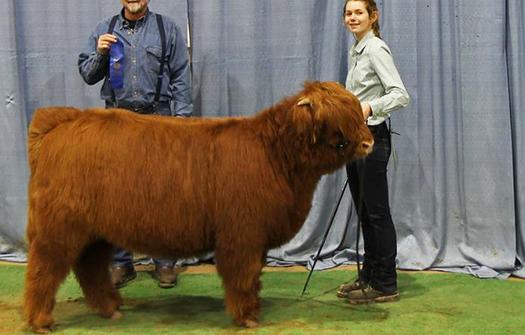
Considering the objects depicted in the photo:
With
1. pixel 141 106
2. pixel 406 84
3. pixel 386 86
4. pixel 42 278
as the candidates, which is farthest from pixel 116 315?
pixel 406 84

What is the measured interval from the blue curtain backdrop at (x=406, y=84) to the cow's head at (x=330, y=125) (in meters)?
1.43

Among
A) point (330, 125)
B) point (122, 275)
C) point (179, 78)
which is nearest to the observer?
point (330, 125)

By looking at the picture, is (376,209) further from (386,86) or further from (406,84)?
(406,84)

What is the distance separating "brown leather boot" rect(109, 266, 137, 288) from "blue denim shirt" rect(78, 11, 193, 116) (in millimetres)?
1055

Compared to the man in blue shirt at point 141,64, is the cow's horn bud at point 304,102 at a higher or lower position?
lower

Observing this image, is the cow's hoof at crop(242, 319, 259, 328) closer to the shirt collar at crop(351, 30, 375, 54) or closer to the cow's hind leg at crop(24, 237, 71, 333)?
the cow's hind leg at crop(24, 237, 71, 333)

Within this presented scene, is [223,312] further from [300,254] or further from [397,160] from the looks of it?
[397,160]

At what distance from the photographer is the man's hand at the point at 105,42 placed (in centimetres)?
398

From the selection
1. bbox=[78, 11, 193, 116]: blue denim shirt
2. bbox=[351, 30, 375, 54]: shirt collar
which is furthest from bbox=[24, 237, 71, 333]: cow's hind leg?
bbox=[351, 30, 375, 54]: shirt collar

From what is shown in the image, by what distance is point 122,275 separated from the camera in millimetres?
4457

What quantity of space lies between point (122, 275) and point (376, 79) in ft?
6.75

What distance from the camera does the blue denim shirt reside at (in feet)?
13.6

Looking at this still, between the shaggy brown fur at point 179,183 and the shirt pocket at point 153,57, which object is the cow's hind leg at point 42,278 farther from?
the shirt pocket at point 153,57

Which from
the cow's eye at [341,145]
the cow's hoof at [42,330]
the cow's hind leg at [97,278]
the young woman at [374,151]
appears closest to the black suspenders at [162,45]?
the cow's hind leg at [97,278]
